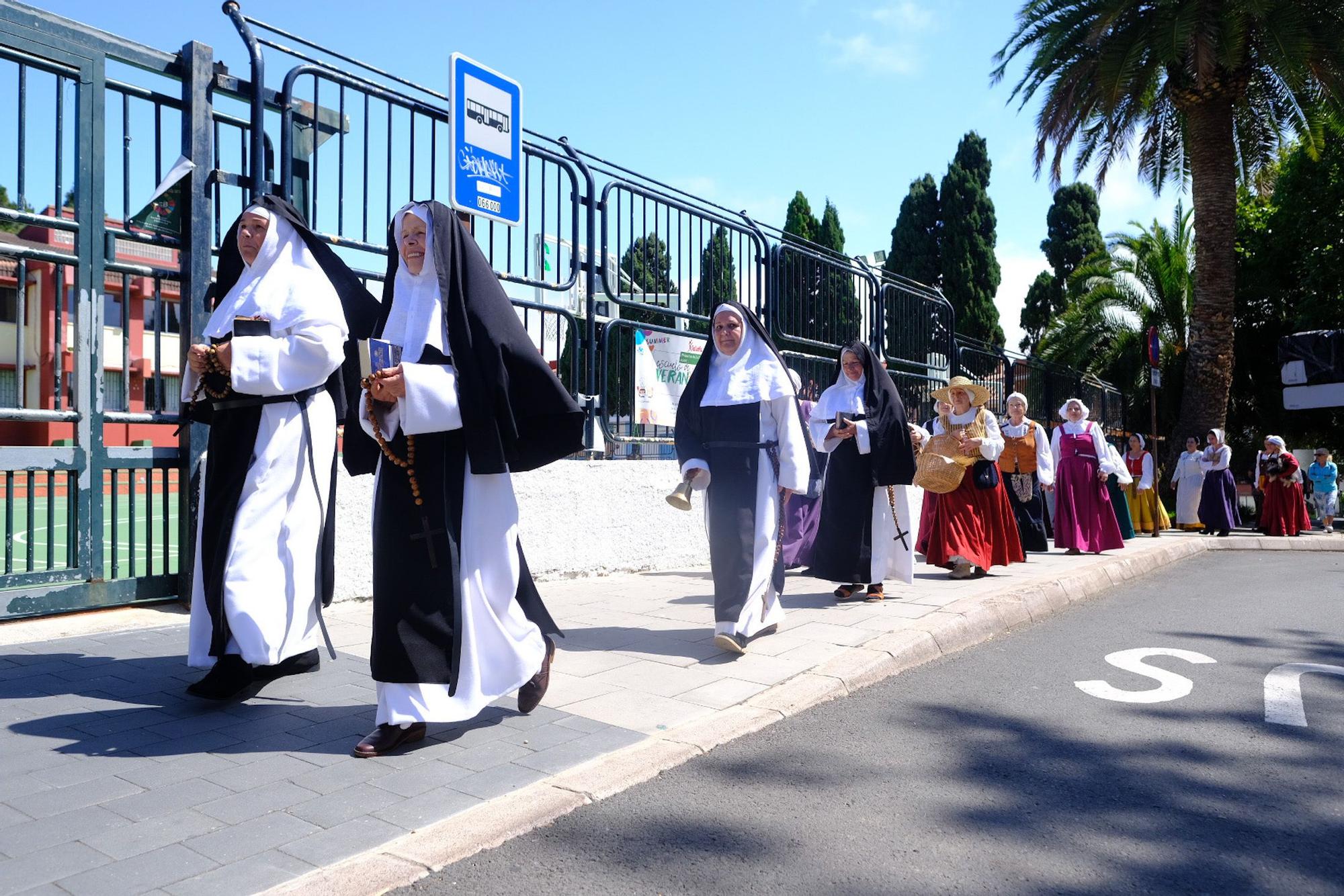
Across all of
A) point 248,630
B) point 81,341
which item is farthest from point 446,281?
point 81,341

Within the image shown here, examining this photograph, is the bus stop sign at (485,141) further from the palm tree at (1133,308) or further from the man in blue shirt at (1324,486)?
the palm tree at (1133,308)

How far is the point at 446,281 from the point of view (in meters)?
4.03

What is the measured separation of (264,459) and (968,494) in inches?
277

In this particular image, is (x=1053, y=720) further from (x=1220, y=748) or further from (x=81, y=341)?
(x=81, y=341)

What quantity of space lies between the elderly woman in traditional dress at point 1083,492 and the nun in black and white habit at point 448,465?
1004cm

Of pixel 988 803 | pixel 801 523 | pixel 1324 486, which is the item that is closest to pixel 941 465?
pixel 801 523

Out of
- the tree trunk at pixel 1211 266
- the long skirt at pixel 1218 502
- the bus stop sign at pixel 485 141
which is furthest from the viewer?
the tree trunk at pixel 1211 266

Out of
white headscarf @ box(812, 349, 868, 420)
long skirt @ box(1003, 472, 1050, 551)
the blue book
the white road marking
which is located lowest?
the white road marking

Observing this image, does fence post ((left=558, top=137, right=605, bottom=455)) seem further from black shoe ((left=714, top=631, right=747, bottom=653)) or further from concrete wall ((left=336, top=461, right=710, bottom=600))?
black shoe ((left=714, top=631, right=747, bottom=653))

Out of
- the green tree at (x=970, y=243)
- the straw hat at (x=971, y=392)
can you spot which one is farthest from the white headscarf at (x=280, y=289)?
the green tree at (x=970, y=243)

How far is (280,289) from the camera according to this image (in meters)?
4.54

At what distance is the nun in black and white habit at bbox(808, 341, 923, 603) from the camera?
796 centimetres

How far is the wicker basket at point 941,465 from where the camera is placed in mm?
9219

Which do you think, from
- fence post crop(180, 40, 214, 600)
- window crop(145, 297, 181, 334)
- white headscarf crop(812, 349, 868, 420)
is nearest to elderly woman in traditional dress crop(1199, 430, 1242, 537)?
white headscarf crop(812, 349, 868, 420)
